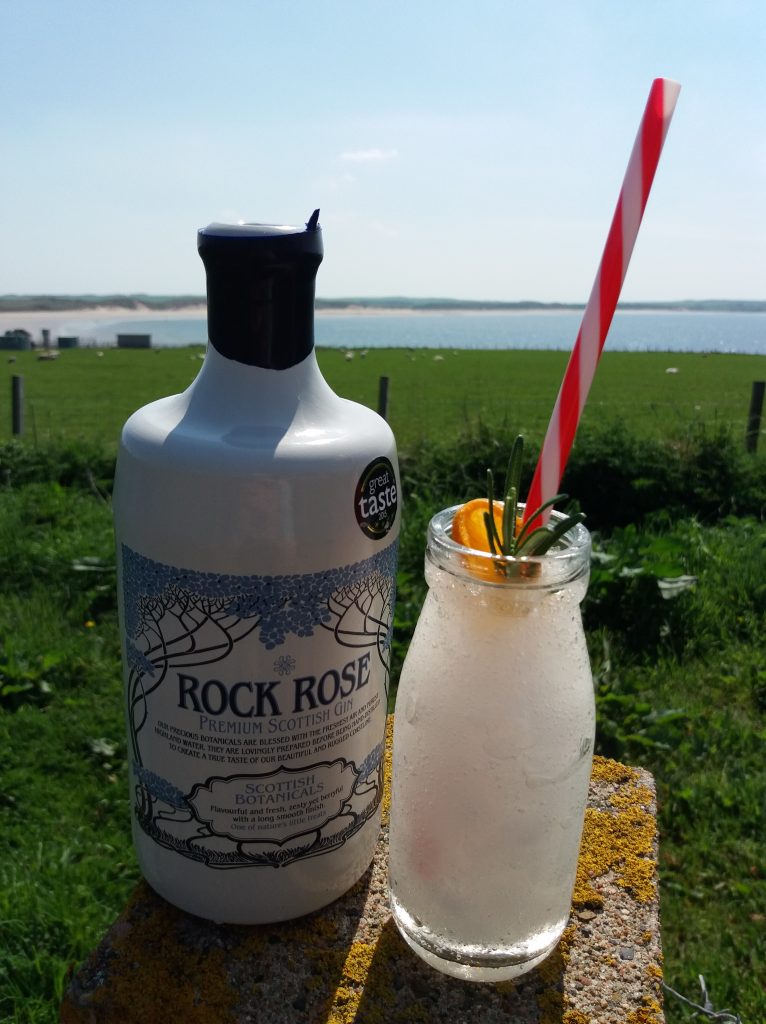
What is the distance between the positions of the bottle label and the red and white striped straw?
9.2 inches

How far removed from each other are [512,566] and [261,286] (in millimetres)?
419

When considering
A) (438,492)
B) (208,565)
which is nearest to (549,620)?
(208,565)

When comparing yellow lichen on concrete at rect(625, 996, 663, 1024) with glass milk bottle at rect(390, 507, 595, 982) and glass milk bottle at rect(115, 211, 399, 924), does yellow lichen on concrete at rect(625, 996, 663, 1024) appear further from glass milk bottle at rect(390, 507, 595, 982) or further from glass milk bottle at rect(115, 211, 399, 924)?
glass milk bottle at rect(115, 211, 399, 924)

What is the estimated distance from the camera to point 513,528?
926 mm

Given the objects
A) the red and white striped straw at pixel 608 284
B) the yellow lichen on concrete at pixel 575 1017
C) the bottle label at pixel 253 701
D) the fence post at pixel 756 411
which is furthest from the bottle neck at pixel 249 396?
the fence post at pixel 756 411

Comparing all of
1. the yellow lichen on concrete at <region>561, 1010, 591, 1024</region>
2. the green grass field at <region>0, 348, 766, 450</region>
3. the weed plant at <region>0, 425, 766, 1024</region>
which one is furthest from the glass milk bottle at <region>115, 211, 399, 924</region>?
the green grass field at <region>0, 348, 766, 450</region>

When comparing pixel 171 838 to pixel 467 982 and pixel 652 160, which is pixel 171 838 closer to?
pixel 467 982

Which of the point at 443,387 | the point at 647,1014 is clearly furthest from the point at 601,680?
the point at 443,387

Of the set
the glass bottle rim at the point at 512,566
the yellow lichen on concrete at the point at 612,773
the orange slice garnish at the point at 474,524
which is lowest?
the yellow lichen on concrete at the point at 612,773

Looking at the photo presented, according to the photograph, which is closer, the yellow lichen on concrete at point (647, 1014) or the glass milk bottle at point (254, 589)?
the glass milk bottle at point (254, 589)

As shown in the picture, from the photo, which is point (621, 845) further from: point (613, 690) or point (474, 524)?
point (613, 690)

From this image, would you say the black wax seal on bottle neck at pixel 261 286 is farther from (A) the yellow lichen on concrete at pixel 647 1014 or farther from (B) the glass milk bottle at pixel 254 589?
(A) the yellow lichen on concrete at pixel 647 1014

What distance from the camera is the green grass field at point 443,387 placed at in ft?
31.8

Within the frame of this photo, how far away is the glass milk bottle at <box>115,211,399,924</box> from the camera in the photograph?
3.00ft
